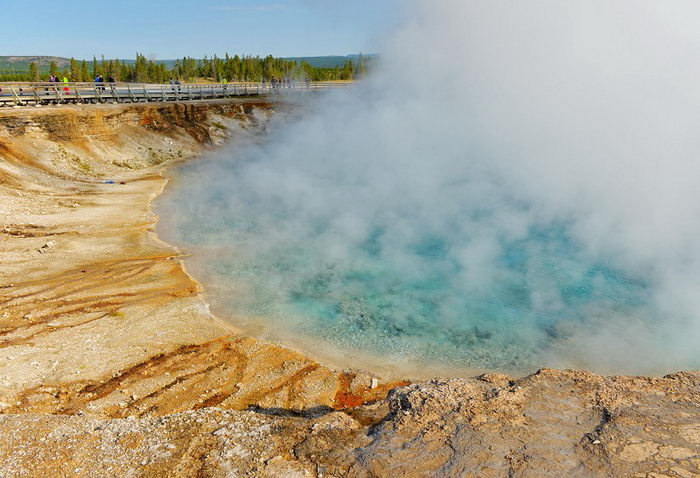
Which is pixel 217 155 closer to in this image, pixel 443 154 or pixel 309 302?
pixel 443 154

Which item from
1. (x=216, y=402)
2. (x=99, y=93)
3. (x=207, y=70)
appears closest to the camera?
(x=216, y=402)

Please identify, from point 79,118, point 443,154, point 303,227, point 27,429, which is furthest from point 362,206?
point 79,118

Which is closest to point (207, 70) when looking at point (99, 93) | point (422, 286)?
point (99, 93)

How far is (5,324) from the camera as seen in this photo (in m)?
9.01

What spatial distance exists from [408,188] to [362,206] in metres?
2.78

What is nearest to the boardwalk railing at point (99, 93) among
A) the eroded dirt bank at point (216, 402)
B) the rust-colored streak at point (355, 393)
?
the eroded dirt bank at point (216, 402)

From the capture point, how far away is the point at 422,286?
11492 millimetres

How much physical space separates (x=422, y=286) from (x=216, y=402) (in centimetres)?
587

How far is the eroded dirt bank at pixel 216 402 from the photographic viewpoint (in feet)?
16.2

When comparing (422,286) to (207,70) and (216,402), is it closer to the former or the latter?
(216,402)

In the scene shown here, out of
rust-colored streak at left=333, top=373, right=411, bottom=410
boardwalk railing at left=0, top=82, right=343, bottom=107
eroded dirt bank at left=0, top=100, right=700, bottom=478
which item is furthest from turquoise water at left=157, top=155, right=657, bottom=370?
boardwalk railing at left=0, top=82, right=343, bottom=107

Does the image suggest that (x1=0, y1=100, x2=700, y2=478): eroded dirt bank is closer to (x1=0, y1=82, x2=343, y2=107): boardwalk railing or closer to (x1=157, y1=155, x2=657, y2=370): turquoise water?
(x1=157, y1=155, x2=657, y2=370): turquoise water

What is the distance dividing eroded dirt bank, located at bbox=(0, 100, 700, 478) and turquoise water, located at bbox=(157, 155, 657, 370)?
1.28 meters

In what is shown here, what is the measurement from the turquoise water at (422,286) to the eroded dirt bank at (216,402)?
4.21 feet
